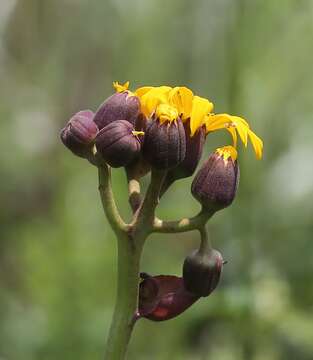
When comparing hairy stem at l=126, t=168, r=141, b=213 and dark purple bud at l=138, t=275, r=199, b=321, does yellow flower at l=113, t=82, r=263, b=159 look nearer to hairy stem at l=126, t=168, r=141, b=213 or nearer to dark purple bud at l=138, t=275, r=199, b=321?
hairy stem at l=126, t=168, r=141, b=213

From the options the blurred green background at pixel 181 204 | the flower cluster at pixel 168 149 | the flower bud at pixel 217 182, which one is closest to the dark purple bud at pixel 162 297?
the flower cluster at pixel 168 149

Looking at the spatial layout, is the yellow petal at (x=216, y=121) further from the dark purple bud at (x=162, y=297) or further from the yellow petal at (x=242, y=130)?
the dark purple bud at (x=162, y=297)

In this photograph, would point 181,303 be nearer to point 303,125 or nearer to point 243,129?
point 243,129

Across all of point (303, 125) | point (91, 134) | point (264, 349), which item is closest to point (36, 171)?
point (303, 125)

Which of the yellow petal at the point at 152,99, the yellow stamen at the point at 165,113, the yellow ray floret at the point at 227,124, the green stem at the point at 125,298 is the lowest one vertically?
the green stem at the point at 125,298

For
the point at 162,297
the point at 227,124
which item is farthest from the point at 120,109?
the point at 162,297

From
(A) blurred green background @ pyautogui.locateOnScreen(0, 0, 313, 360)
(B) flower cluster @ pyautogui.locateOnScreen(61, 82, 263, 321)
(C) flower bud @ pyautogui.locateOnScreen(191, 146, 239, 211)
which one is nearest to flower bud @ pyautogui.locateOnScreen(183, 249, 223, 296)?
(B) flower cluster @ pyautogui.locateOnScreen(61, 82, 263, 321)

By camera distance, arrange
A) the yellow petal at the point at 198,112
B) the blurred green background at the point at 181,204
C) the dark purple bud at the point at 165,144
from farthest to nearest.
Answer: the blurred green background at the point at 181,204 → the yellow petal at the point at 198,112 → the dark purple bud at the point at 165,144
